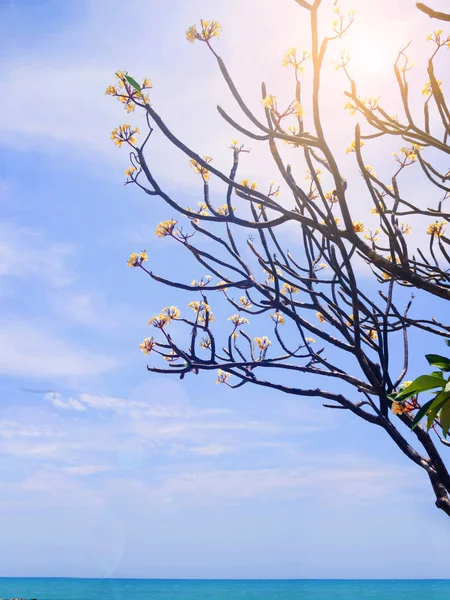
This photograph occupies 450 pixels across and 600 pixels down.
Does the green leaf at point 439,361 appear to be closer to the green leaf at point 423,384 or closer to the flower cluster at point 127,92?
the green leaf at point 423,384

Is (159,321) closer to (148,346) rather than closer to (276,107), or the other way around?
(148,346)

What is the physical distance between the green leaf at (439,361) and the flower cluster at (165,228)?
2709mm

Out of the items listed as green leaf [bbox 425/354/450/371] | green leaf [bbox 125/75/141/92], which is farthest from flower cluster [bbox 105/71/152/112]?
green leaf [bbox 425/354/450/371]

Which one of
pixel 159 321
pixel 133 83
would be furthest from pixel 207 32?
pixel 159 321

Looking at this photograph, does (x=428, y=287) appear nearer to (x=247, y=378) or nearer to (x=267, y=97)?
(x=267, y=97)

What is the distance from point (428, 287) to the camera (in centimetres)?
453

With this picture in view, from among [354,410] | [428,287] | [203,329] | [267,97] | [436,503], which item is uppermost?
[267,97]

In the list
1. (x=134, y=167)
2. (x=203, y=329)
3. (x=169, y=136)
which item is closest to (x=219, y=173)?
(x=169, y=136)

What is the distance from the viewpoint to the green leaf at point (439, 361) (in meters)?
4.39

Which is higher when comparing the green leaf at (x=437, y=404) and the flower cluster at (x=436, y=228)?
the flower cluster at (x=436, y=228)

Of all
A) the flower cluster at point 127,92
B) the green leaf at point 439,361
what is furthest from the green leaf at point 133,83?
the green leaf at point 439,361

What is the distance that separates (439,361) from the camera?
14.5 ft

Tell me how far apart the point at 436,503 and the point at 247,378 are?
6.82 feet

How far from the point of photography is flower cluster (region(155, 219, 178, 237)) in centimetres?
593
